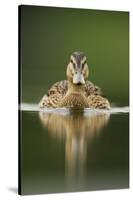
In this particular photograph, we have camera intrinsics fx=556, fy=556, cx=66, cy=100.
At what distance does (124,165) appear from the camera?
21.3ft

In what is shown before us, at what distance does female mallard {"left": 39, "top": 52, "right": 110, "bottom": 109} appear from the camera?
20.3 ft

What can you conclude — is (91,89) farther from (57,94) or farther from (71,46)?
(71,46)

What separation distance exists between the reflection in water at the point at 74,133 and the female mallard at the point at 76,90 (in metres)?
0.13

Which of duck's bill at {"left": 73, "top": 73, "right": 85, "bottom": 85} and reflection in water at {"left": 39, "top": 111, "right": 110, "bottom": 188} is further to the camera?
duck's bill at {"left": 73, "top": 73, "right": 85, "bottom": 85}

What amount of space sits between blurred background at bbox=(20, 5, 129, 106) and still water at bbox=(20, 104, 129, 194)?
27 centimetres

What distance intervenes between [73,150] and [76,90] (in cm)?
68

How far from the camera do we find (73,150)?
6.23 meters

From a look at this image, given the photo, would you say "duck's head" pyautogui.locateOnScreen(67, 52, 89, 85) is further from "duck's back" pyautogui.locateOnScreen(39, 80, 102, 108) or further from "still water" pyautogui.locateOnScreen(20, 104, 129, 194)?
"still water" pyautogui.locateOnScreen(20, 104, 129, 194)

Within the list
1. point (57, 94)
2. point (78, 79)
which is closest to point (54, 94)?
point (57, 94)

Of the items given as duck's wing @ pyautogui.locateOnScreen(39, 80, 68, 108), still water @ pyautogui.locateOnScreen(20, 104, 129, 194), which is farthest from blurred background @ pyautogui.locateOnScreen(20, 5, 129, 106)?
still water @ pyautogui.locateOnScreen(20, 104, 129, 194)

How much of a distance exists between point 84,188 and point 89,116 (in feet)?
2.67

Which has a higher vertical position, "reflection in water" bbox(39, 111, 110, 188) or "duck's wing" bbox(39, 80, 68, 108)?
"duck's wing" bbox(39, 80, 68, 108)

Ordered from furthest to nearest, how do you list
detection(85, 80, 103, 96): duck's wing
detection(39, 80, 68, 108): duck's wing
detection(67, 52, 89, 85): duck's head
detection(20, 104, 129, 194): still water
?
1. detection(85, 80, 103, 96): duck's wing
2. detection(67, 52, 89, 85): duck's head
3. detection(39, 80, 68, 108): duck's wing
4. detection(20, 104, 129, 194): still water

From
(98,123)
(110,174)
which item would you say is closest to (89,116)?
(98,123)
